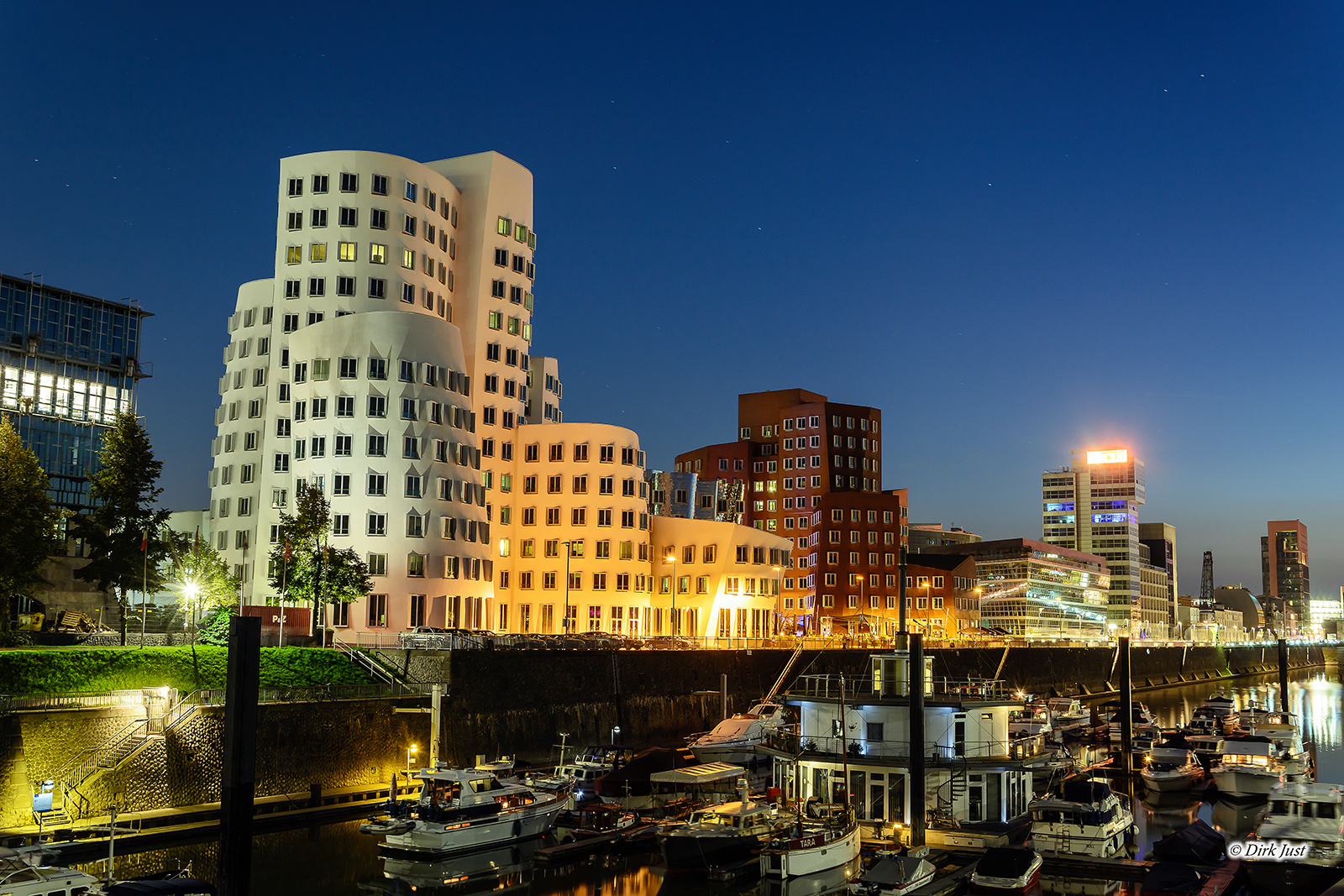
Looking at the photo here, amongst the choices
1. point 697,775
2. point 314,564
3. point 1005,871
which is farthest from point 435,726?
point 1005,871

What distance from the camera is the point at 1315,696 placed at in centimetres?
16412

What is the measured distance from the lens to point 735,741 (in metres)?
70.8

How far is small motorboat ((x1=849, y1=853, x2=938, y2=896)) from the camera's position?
39.4 m

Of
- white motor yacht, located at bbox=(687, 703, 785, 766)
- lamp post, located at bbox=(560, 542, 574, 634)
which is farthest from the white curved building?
white motor yacht, located at bbox=(687, 703, 785, 766)

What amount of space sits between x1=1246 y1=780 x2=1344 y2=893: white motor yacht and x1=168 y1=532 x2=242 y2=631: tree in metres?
78.4

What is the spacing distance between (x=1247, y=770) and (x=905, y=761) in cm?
2658

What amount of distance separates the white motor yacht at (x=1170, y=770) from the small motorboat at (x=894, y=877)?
32.3 metres

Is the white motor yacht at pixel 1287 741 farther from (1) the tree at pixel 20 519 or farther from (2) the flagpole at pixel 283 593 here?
(1) the tree at pixel 20 519

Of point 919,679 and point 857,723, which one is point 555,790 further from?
point 919,679

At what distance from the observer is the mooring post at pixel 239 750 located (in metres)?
35.2

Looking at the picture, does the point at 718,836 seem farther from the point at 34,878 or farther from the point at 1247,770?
the point at 1247,770

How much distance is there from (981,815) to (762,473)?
15177 centimetres

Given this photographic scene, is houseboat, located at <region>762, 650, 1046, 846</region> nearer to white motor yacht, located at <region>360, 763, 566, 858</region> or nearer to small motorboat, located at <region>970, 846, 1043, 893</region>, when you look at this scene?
small motorboat, located at <region>970, 846, 1043, 893</region>

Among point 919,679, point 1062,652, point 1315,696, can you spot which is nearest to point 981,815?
point 919,679
